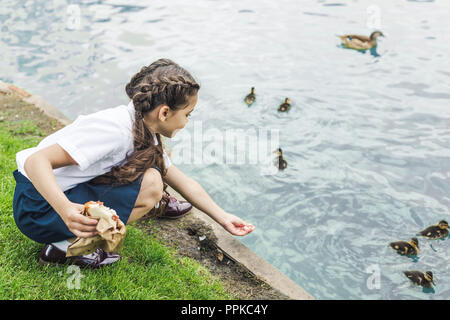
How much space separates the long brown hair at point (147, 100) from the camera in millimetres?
2510

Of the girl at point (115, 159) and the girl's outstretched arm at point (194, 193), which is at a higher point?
the girl at point (115, 159)

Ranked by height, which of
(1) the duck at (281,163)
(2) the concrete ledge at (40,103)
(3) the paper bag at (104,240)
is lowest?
(1) the duck at (281,163)

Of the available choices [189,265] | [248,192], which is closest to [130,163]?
[189,265]

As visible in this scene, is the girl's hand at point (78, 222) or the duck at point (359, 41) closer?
the girl's hand at point (78, 222)

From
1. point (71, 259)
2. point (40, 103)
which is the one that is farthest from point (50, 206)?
point (40, 103)

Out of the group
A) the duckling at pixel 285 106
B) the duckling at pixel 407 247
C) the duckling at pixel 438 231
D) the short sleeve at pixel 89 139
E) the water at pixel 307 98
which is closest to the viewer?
the short sleeve at pixel 89 139

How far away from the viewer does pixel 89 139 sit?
234cm

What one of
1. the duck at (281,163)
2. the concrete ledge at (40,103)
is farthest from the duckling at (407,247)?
the concrete ledge at (40,103)

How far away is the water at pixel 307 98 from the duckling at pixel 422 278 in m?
0.06

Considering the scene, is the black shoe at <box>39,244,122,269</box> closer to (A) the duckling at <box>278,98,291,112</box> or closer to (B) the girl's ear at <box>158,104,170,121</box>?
(B) the girl's ear at <box>158,104,170,121</box>

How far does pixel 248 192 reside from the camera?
5145 mm

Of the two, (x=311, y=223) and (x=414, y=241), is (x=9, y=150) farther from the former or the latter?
(x=414, y=241)

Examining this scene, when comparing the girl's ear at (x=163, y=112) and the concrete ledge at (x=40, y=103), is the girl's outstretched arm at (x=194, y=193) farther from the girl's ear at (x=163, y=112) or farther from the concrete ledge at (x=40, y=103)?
the concrete ledge at (x=40, y=103)

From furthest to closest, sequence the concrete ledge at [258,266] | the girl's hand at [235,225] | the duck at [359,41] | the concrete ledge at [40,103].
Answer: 1. the duck at [359,41]
2. the concrete ledge at [40,103]
3. the concrete ledge at [258,266]
4. the girl's hand at [235,225]
